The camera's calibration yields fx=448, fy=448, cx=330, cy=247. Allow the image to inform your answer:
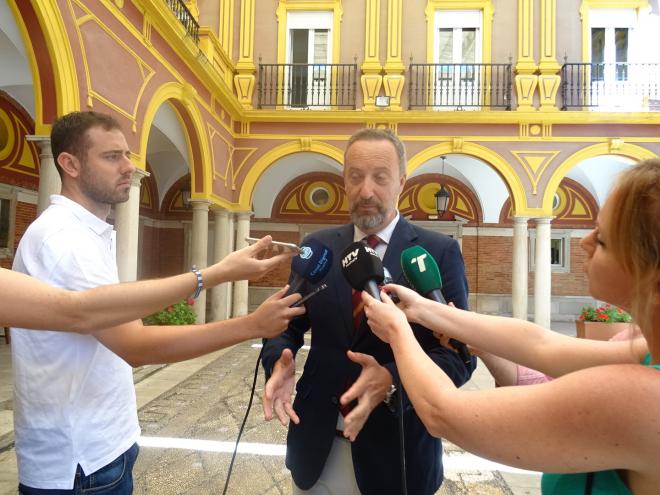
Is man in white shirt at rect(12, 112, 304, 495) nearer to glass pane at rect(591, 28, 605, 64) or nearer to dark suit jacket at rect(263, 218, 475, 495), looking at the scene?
dark suit jacket at rect(263, 218, 475, 495)

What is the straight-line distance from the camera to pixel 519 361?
1.32 metres

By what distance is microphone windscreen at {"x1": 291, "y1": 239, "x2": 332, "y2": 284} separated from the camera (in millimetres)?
1500

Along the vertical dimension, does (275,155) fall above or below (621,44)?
below

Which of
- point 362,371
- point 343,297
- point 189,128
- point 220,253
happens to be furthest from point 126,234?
point 362,371

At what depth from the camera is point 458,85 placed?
11.3m

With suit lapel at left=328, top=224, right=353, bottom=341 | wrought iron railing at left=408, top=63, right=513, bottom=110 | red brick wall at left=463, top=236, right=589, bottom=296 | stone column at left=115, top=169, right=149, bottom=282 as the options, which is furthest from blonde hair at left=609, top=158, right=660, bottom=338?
red brick wall at left=463, top=236, right=589, bottom=296

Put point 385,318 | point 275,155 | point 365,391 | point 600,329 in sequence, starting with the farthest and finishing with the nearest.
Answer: point 275,155 → point 600,329 → point 365,391 → point 385,318

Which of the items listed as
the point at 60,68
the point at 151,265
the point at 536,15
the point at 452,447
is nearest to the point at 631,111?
the point at 536,15

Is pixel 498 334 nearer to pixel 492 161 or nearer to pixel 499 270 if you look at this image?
pixel 492 161

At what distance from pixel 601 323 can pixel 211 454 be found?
22.1ft

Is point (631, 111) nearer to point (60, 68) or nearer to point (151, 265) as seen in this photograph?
point (60, 68)

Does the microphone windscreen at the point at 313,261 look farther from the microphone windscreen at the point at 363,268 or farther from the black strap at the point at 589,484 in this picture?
the black strap at the point at 589,484

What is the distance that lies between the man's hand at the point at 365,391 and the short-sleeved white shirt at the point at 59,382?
0.84 meters

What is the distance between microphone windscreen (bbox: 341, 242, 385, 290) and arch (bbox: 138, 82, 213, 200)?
19.4 feet
